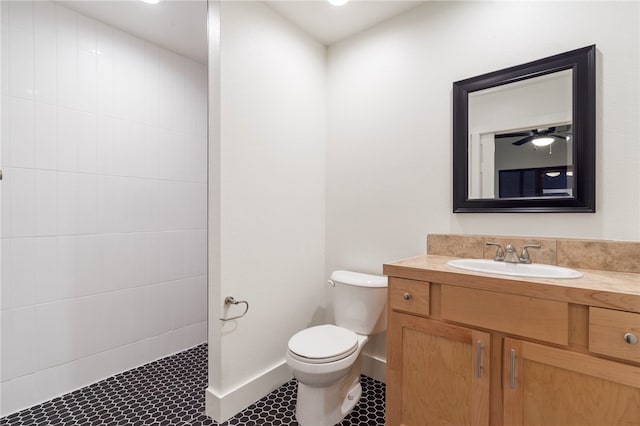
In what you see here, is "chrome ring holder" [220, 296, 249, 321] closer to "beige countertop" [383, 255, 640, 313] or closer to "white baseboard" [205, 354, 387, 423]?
"white baseboard" [205, 354, 387, 423]

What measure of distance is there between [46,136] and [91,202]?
0.45 metres

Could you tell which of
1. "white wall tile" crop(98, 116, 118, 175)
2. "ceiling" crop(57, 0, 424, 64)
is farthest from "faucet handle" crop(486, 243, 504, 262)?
"white wall tile" crop(98, 116, 118, 175)

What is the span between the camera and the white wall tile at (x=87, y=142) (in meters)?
1.96

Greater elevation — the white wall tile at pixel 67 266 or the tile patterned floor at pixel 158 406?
the white wall tile at pixel 67 266

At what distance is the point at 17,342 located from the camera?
1730mm

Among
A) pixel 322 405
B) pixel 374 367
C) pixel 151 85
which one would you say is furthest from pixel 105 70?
pixel 374 367

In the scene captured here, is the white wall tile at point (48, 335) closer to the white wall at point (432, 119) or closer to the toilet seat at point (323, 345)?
the toilet seat at point (323, 345)

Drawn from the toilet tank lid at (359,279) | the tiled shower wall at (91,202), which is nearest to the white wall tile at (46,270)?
the tiled shower wall at (91,202)

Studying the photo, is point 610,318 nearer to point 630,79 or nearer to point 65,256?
point 630,79

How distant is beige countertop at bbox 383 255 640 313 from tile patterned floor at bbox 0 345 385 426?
922 millimetres

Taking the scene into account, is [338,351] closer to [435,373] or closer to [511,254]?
[435,373]

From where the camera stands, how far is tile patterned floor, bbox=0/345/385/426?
65.1 inches

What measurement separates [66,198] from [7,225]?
1.00 ft

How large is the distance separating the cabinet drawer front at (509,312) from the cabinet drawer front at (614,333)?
73 millimetres
